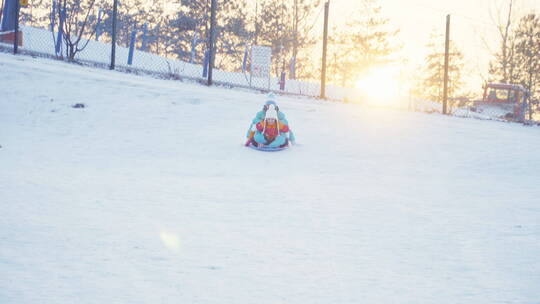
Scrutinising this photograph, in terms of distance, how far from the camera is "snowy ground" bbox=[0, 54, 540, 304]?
9.28ft

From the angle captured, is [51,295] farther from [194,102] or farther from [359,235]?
[194,102]

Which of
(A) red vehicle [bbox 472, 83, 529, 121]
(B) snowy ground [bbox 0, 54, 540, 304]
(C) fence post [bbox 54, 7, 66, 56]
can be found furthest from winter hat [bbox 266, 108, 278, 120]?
(A) red vehicle [bbox 472, 83, 529, 121]

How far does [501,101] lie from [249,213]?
2104 centimetres

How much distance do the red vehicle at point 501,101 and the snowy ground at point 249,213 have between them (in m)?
12.5

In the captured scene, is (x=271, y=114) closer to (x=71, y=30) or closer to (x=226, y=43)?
(x=71, y=30)

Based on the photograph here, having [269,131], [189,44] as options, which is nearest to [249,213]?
[269,131]

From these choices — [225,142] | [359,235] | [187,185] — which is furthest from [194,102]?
[359,235]

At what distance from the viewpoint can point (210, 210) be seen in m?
4.35

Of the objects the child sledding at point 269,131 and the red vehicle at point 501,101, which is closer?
the child sledding at point 269,131

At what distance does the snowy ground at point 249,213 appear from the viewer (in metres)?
2.83

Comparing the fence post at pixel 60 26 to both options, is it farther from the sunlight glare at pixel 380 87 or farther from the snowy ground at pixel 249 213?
Result: the sunlight glare at pixel 380 87

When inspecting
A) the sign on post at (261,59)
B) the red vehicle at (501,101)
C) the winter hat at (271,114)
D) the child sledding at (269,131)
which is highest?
the sign on post at (261,59)

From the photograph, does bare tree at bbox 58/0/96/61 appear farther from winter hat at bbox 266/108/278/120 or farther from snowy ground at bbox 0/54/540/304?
winter hat at bbox 266/108/278/120

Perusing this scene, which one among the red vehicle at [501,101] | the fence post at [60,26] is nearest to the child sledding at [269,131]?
the fence post at [60,26]
